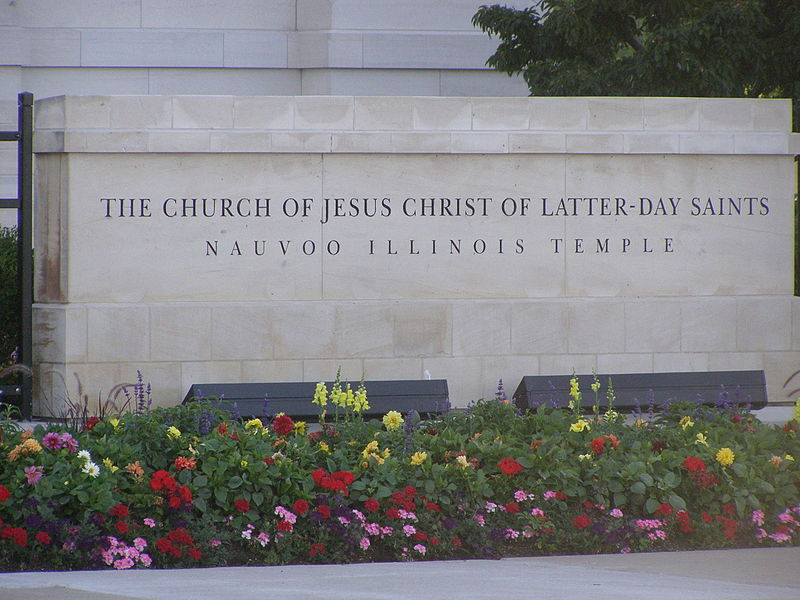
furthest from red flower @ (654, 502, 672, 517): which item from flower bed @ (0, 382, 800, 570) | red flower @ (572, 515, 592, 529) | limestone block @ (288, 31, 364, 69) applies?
limestone block @ (288, 31, 364, 69)

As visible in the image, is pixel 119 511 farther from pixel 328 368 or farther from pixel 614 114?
pixel 614 114

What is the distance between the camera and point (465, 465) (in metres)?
6.15

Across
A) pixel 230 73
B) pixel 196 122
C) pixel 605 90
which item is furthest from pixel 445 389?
pixel 230 73

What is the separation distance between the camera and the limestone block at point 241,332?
9.31 meters

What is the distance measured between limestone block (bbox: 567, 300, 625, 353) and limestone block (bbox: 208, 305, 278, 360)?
2.48m

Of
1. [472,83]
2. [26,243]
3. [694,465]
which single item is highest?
[472,83]

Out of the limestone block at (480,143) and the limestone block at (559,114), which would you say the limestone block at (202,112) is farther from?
the limestone block at (559,114)

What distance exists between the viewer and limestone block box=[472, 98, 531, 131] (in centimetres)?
959

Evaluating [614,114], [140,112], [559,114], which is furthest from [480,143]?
[140,112]

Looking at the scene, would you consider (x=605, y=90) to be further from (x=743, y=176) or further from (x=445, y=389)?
(x=445, y=389)

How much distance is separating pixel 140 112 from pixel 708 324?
4983mm

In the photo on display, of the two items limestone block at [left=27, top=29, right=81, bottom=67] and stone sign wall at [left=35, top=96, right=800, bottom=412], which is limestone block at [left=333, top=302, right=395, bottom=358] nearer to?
stone sign wall at [left=35, top=96, right=800, bottom=412]

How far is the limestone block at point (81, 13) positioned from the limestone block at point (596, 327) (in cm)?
921

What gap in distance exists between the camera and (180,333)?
365 inches
